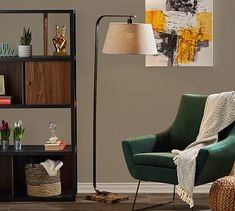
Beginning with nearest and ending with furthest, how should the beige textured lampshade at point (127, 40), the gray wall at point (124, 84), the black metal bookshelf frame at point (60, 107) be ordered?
1. the beige textured lampshade at point (127, 40)
2. the black metal bookshelf frame at point (60, 107)
3. the gray wall at point (124, 84)

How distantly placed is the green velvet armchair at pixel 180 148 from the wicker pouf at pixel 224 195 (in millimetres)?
374

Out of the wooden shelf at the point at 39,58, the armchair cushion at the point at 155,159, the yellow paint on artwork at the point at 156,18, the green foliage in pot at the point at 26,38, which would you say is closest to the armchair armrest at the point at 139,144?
the armchair cushion at the point at 155,159

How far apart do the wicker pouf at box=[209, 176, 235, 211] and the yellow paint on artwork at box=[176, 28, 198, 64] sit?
5.97ft

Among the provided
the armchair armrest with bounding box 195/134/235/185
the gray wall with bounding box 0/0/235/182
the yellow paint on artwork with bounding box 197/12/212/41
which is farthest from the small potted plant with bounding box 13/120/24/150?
the yellow paint on artwork with bounding box 197/12/212/41

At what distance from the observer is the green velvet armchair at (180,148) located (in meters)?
5.48

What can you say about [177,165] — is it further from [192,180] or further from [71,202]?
[71,202]

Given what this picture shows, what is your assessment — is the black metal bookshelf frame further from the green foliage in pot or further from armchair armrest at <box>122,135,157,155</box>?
armchair armrest at <box>122,135,157,155</box>

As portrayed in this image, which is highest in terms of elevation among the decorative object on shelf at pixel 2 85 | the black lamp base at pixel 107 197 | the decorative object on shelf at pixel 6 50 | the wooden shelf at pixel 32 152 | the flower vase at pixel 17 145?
the decorative object on shelf at pixel 6 50

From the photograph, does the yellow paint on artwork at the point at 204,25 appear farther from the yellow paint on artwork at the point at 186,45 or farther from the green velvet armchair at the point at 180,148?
the green velvet armchair at the point at 180,148

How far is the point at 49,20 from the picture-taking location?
Answer: 21.5ft

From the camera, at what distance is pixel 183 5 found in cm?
660

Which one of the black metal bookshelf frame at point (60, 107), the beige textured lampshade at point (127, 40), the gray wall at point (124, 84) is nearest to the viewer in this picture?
the beige textured lampshade at point (127, 40)

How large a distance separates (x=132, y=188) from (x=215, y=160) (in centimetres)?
142

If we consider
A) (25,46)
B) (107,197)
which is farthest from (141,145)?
(25,46)
